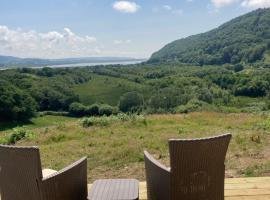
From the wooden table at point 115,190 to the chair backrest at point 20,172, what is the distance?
426 millimetres

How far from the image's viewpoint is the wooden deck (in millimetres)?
3533

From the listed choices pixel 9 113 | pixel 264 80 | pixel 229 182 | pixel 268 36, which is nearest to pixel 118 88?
pixel 264 80

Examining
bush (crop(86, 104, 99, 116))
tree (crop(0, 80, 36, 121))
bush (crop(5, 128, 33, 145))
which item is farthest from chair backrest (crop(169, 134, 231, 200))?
bush (crop(86, 104, 99, 116))

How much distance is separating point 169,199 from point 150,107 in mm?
64797

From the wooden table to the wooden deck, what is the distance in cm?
70

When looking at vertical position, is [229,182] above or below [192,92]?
above

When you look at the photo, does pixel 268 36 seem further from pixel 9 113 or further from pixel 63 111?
pixel 9 113

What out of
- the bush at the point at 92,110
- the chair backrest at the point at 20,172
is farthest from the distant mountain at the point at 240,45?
the chair backrest at the point at 20,172

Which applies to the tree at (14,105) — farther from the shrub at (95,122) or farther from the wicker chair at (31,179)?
the wicker chair at (31,179)

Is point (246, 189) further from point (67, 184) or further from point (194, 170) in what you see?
point (67, 184)

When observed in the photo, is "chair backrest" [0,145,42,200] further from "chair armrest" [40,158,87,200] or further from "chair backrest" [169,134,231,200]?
"chair backrest" [169,134,231,200]

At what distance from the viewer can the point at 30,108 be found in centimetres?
5841

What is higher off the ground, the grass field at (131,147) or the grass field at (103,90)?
the grass field at (131,147)

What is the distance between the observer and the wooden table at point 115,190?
8.96 ft
